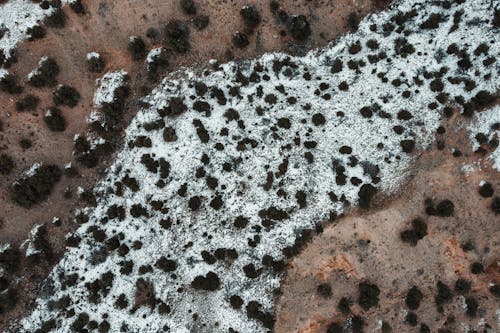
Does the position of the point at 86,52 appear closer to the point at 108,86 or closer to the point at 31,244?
the point at 108,86

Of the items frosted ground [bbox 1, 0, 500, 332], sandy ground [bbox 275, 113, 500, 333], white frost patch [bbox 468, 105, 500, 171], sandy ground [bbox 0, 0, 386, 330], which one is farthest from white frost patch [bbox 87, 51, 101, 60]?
white frost patch [bbox 468, 105, 500, 171]

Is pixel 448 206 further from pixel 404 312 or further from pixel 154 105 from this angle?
pixel 154 105

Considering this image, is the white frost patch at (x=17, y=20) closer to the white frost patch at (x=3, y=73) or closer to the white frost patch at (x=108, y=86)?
the white frost patch at (x=3, y=73)

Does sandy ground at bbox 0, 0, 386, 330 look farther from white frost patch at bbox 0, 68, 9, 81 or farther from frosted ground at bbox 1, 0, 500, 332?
frosted ground at bbox 1, 0, 500, 332

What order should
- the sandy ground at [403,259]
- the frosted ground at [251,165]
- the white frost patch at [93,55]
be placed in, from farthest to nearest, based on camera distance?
the white frost patch at [93,55] < the frosted ground at [251,165] < the sandy ground at [403,259]

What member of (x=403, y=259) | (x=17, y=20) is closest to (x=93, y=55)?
(x=17, y=20)

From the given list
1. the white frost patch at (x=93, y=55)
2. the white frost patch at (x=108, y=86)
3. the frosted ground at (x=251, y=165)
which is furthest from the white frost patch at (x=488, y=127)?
the white frost patch at (x=93, y=55)
